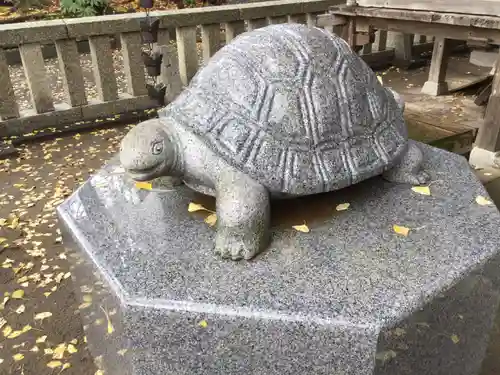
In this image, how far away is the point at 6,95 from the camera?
4.94 m

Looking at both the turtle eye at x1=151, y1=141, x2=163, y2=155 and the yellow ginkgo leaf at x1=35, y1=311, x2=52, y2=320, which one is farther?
the yellow ginkgo leaf at x1=35, y1=311, x2=52, y2=320

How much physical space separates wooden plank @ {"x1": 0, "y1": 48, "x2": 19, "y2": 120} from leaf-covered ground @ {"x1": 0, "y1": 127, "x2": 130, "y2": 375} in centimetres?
40

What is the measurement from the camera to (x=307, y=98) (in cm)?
180

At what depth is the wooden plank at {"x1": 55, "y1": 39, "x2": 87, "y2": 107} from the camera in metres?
5.07

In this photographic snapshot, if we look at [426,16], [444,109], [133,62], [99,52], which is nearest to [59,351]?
[99,52]

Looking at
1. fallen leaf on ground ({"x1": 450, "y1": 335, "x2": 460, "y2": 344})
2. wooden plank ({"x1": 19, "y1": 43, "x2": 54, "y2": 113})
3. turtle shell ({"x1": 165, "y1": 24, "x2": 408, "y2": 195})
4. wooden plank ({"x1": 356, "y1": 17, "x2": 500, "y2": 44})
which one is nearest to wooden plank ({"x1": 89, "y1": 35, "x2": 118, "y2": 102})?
wooden plank ({"x1": 19, "y1": 43, "x2": 54, "y2": 113})

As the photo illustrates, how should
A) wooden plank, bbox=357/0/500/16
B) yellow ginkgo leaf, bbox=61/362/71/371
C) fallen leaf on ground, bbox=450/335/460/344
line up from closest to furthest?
fallen leaf on ground, bbox=450/335/460/344 < yellow ginkgo leaf, bbox=61/362/71/371 < wooden plank, bbox=357/0/500/16

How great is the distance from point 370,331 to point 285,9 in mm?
5291

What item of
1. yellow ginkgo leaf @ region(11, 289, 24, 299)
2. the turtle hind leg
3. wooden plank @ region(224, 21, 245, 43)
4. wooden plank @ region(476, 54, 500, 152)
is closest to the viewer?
the turtle hind leg

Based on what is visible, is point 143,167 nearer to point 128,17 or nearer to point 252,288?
point 252,288

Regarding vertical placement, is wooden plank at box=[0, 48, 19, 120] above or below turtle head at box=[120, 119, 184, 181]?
below

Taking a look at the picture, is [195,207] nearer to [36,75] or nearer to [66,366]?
[66,366]

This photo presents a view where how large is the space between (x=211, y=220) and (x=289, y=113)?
1.96 feet

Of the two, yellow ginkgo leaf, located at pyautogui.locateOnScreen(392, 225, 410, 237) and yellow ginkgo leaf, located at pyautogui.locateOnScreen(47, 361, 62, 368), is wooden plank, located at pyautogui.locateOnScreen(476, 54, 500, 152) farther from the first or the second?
yellow ginkgo leaf, located at pyautogui.locateOnScreen(47, 361, 62, 368)
